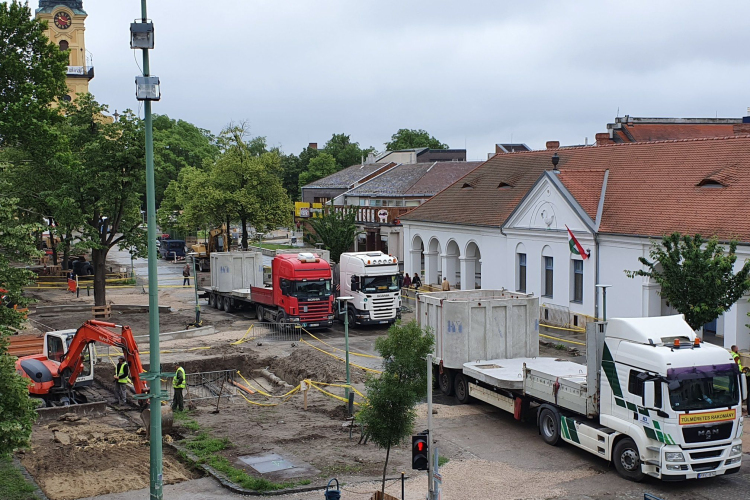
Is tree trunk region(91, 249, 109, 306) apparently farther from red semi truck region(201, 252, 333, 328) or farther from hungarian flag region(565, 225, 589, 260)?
hungarian flag region(565, 225, 589, 260)

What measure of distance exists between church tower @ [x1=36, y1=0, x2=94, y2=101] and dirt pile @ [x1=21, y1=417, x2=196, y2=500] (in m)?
70.0

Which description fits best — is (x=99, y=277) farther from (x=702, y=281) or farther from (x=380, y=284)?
(x=702, y=281)

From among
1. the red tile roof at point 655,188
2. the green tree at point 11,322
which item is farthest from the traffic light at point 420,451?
the red tile roof at point 655,188

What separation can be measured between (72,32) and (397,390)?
81.2 m

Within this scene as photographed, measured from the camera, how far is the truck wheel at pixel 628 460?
17.1m

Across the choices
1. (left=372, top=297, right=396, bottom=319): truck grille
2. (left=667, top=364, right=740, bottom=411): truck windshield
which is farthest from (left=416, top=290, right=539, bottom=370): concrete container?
(left=372, top=297, right=396, bottom=319): truck grille

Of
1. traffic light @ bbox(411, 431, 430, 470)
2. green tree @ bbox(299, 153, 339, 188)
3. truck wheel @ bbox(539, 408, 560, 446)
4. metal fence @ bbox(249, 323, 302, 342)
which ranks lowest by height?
truck wheel @ bbox(539, 408, 560, 446)

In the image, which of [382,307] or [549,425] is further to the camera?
[382,307]

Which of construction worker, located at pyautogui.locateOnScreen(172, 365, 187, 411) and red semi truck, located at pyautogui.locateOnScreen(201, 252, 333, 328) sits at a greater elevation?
red semi truck, located at pyautogui.locateOnScreen(201, 252, 333, 328)

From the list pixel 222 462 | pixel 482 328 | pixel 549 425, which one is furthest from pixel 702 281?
pixel 222 462

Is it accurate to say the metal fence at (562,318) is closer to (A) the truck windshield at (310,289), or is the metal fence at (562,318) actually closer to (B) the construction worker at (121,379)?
(A) the truck windshield at (310,289)

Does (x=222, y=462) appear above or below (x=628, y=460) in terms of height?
below

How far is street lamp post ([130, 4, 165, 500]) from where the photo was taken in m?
12.8

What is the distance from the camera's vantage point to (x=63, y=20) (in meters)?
84.9
